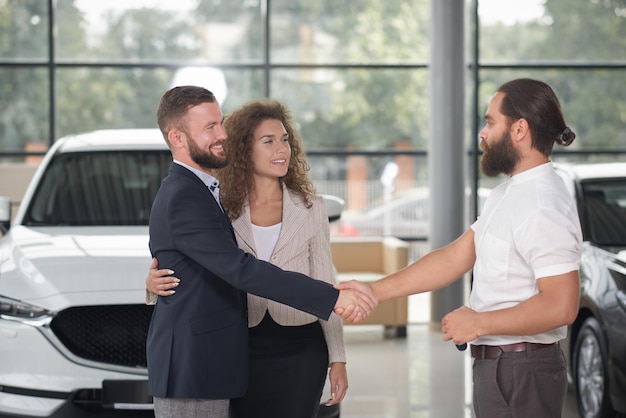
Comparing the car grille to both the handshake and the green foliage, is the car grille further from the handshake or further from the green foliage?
the green foliage

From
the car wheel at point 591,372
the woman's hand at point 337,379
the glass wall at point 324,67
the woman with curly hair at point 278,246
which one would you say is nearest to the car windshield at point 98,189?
the woman with curly hair at point 278,246

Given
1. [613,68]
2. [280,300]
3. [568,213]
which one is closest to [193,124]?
[280,300]

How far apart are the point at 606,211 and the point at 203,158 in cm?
351

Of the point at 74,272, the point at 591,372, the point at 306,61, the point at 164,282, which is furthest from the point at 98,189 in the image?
the point at 306,61

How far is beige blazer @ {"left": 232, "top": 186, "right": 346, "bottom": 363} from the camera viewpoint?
3100 mm

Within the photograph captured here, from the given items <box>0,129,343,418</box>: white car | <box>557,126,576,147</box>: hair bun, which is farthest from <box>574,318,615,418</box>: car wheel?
<box>557,126,576,147</box>: hair bun

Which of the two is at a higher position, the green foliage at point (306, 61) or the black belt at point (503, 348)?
the green foliage at point (306, 61)

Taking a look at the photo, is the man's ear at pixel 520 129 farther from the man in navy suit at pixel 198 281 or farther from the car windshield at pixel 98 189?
the car windshield at pixel 98 189

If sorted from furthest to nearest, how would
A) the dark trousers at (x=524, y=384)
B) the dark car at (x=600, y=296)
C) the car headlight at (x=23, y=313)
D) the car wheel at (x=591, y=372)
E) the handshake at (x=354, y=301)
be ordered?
1. the car wheel at (x=591, y=372)
2. the dark car at (x=600, y=296)
3. the car headlight at (x=23, y=313)
4. the handshake at (x=354, y=301)
5. the dark trousers at (x=524, y=384)

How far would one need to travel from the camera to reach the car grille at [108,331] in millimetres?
4051

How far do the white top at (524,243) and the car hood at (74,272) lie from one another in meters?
1.76

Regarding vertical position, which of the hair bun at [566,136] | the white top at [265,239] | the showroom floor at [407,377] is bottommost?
the showroom floor at [407,377]

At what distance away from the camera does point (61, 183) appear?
512cm

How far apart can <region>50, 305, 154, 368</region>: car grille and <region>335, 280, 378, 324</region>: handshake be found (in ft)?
4.07
